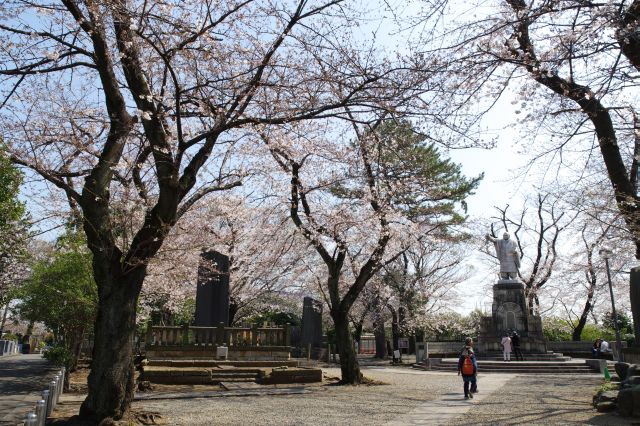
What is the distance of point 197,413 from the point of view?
988 centimetres

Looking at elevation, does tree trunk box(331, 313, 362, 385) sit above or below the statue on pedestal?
below

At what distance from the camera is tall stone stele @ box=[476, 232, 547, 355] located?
2692 cm

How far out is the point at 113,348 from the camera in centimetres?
808

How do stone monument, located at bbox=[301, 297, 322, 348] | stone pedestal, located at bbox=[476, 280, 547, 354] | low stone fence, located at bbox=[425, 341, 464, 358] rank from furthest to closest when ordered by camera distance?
low stone fence, located at bbox=[425, 341, 464, 358] → stone monument, located at bbox=[301, 297, 322, 348] → stone pedestal, located at bbox=[476, 280, 547, 354]

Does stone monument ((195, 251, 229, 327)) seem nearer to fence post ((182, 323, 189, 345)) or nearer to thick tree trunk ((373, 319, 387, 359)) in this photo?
fence post ((182, 323, 189, 345))

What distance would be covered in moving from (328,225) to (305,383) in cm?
539

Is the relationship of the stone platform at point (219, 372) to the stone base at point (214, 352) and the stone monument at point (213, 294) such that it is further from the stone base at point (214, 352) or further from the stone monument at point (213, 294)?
the stone monument at point (213, 294)

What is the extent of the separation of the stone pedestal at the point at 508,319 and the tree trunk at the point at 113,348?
2383 cm

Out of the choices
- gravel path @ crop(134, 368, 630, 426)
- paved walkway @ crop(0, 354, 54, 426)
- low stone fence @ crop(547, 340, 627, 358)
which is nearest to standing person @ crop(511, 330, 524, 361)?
low stone fence @ crop(547, 340, 627, 358)

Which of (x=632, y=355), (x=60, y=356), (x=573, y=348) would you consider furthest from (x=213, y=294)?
(x=573, y=348)

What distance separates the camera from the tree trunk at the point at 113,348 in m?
7.95

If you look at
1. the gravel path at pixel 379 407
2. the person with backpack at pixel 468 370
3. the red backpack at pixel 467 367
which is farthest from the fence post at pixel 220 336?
the red backpack at pixel 467 367

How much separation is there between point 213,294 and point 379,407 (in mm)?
10430

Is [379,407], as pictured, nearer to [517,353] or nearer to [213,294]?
[213,294]
